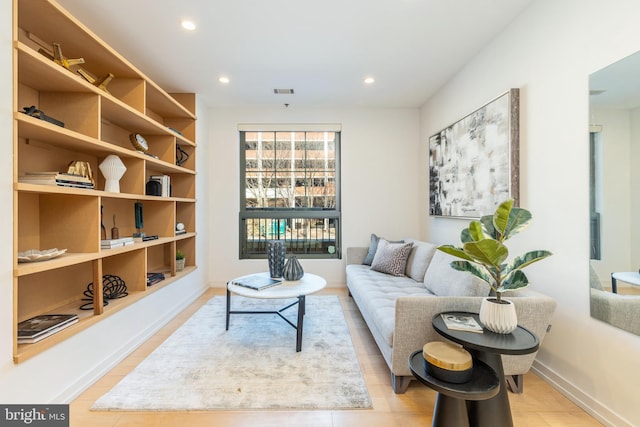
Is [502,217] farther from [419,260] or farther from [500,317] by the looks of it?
[419,260]

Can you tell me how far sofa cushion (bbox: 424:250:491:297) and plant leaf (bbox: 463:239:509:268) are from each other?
57 cm

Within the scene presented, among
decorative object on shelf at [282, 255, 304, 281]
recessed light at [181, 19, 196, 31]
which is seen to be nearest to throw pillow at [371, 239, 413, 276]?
decorative object on shelf at [282, 255, 304, 281]

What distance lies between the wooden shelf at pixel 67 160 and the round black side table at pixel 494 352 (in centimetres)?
234

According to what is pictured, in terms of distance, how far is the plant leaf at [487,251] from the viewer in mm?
1407

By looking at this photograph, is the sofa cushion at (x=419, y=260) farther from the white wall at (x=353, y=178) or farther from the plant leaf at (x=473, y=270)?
the plant leaf at (x=473, y=270)

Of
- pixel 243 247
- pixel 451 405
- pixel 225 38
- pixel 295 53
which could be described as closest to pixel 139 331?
pixel 243 247

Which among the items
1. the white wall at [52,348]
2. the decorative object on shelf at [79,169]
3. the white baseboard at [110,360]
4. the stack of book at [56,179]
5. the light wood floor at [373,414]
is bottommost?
the light wood floor at [373,414]

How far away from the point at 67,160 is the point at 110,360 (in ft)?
5.30

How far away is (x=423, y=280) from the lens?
3018mm

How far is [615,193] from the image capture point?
153cm

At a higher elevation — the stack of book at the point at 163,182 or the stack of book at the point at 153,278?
the stack of book at the point at 163,182

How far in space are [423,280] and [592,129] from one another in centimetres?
188

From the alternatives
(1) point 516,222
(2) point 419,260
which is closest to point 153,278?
(2) point 419,260

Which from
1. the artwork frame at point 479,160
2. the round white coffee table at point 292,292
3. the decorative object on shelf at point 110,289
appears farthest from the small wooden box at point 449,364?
the decorative object on shelf at point 110,289
